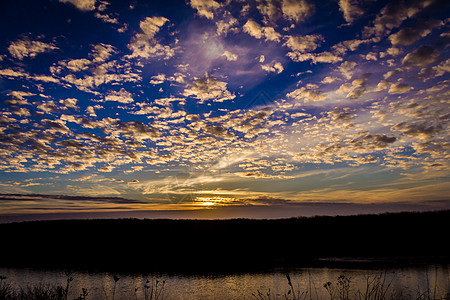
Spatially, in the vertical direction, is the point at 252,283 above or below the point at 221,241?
above

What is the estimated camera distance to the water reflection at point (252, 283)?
17.3m

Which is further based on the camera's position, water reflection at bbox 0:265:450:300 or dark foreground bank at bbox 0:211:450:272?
dark foreground bank at bbox 0:211:450:272

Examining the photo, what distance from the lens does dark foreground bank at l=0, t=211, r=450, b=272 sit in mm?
35906

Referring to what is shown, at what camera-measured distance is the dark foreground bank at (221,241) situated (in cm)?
3591

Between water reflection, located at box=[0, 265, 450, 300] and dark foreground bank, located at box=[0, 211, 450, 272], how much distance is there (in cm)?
585

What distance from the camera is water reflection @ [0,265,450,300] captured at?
1731 centimetres

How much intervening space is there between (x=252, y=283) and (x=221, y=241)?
27857 millimetres

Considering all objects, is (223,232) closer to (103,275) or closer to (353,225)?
(353,225)

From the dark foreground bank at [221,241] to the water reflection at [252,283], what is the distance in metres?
5.85

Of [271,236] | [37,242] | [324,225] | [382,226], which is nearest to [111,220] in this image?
[37,242]

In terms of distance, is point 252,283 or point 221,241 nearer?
point 252,283

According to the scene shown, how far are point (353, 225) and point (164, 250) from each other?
34885mm

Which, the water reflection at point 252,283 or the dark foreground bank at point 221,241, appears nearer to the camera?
the water reflection at point 252,283

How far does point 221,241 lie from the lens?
1900 inches
